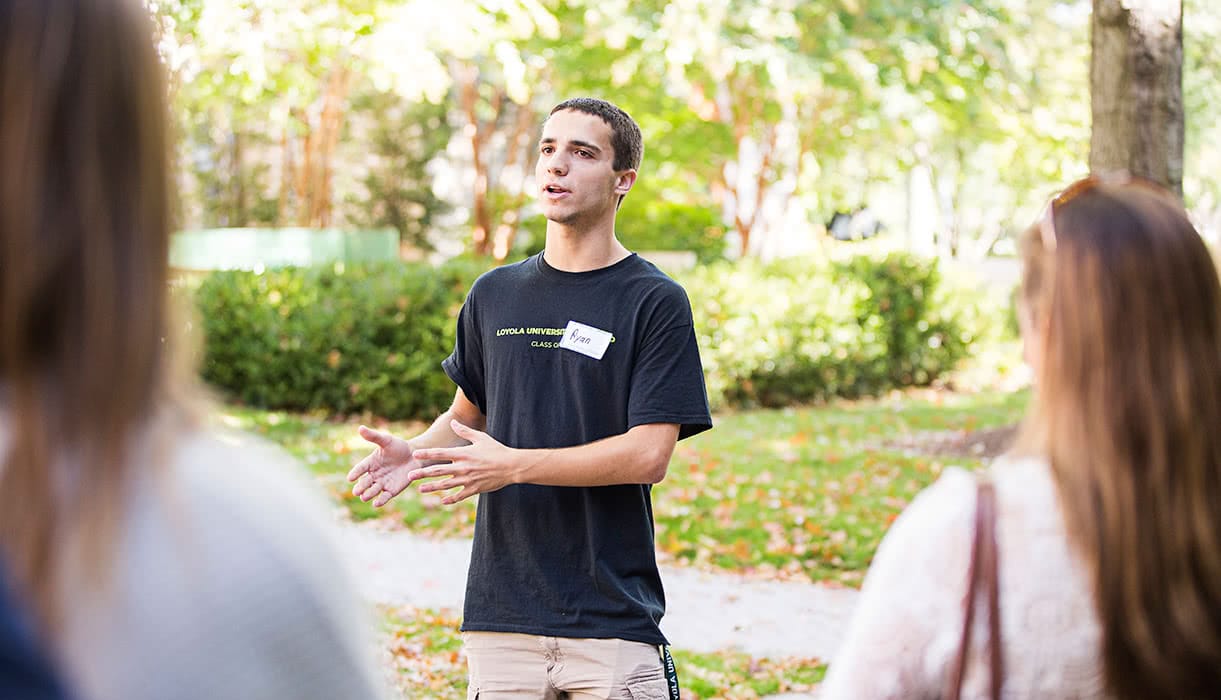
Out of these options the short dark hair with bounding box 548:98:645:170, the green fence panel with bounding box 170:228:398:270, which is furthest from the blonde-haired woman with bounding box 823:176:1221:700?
the green fence panel with bounding box 170:228:398:270

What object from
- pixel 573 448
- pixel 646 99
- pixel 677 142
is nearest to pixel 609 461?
pixel 573 448

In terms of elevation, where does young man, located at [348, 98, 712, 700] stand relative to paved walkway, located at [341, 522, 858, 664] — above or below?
above

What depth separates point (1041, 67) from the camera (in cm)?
2173

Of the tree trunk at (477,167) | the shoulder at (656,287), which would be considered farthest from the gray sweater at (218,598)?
the tree trunk at (477,167)

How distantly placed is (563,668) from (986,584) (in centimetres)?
168

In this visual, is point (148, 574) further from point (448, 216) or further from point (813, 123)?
point (448, 216)

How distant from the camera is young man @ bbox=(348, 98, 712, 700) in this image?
10.1 ft

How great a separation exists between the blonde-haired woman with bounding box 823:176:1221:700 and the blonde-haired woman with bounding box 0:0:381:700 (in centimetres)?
88

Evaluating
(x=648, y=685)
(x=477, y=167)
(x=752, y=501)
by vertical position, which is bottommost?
(x=752, y=501)

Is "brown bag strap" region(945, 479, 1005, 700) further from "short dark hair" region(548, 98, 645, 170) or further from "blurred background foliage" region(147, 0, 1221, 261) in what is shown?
"blurred background foliage" region(147, 0, 1221, 261)

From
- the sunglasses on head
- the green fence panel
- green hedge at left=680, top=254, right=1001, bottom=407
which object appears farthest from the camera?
the green fence panel

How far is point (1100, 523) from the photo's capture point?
1634 millimetres

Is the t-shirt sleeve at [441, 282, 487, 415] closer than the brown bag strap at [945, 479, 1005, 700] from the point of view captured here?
No

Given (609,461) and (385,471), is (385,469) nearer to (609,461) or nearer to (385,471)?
(385,471)
